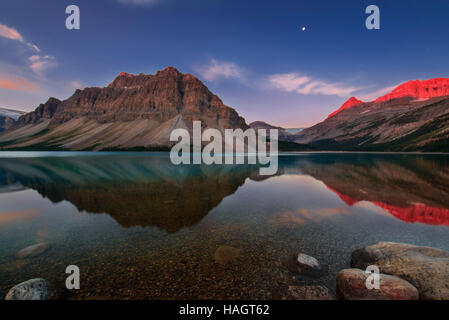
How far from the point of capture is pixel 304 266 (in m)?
11.9

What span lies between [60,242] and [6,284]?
5.54 meters

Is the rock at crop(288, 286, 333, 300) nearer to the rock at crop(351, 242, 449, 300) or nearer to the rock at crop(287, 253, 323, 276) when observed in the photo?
the rock at crop(287, 253, 323, 276)

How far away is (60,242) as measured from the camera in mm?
16250

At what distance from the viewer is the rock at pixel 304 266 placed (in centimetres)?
1165

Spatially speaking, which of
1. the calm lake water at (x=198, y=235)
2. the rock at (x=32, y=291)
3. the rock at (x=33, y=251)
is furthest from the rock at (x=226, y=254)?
the rock at (x=33, y=251)

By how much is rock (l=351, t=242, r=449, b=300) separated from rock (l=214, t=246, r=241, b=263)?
780 centimetres

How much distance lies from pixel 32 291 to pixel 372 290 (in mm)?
16103

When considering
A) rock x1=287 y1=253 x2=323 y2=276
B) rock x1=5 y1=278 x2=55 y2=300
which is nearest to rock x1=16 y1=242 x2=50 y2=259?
rock x1=5 y1=278 x2=55 y2=300

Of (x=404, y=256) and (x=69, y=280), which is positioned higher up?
(x=404, y=256)

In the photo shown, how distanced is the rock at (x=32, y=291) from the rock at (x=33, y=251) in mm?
6095

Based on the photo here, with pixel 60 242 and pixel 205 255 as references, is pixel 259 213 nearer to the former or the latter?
pixel 205 255
